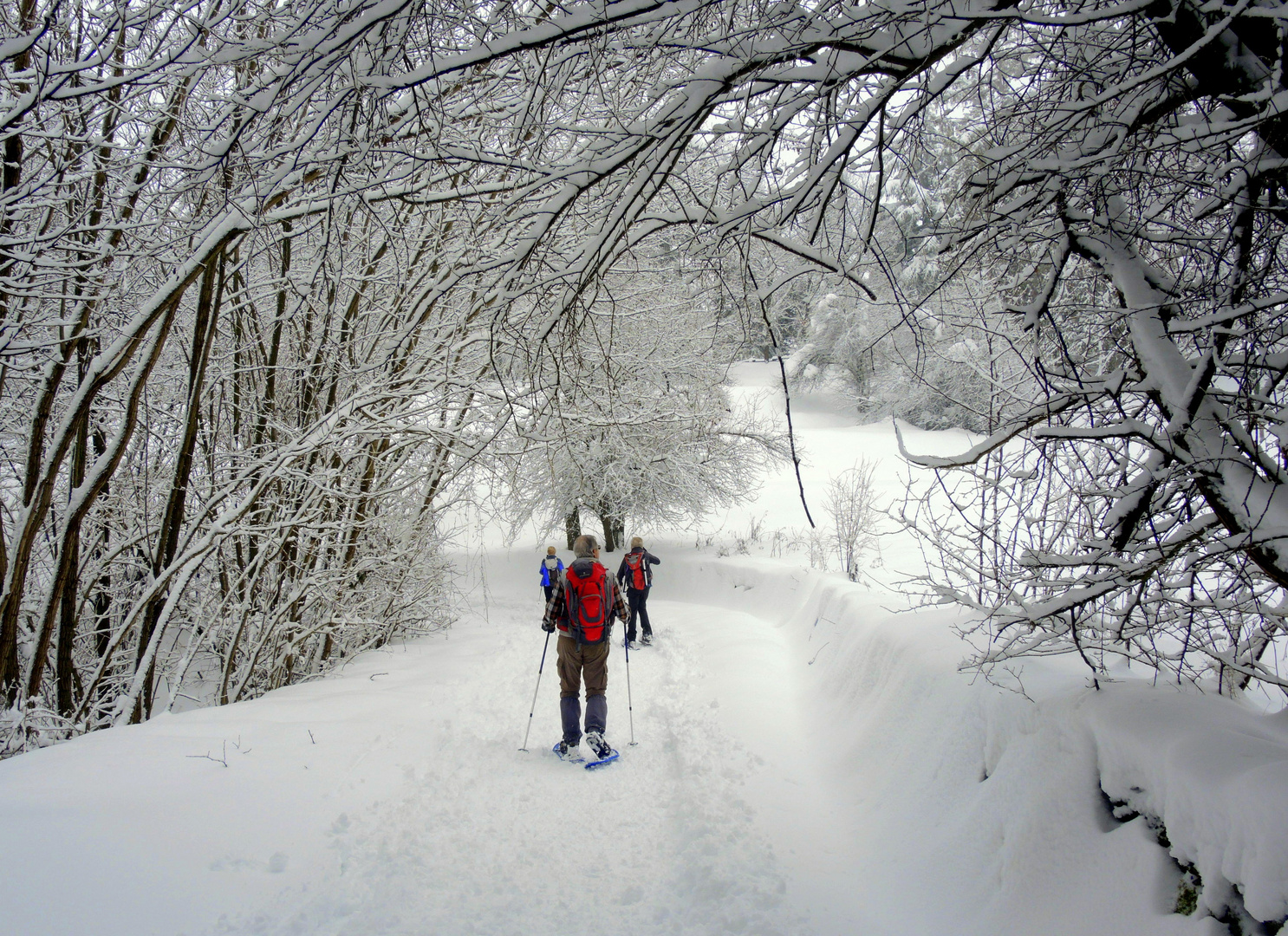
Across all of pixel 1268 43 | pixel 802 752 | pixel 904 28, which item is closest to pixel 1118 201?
pixel 1268 43

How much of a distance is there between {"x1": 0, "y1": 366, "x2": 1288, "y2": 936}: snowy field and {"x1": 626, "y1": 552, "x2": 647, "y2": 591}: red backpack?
13.5 ft

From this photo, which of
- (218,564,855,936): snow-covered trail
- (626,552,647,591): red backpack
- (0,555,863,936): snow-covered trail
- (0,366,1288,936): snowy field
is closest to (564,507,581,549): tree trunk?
(626,552,647,591): red backpack

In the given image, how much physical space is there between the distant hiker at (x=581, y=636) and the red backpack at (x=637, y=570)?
15.1 ft

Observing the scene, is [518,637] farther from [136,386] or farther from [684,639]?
[136,386]

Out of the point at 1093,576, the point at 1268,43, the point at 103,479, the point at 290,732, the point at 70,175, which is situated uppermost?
the point at 70,175

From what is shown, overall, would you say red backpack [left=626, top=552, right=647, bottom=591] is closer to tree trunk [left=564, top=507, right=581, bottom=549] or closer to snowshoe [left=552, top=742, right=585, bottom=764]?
snowshoe [left=552, top=742, right=585, bottom=764]

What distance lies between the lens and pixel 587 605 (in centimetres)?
579

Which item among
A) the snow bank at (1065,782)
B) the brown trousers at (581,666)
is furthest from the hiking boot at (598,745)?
the snow bank at (1065,782)

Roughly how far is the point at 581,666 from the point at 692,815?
1.78 m

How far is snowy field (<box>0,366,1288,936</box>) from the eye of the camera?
8.04 ft

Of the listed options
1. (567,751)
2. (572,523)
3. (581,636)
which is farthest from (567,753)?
(572,523)

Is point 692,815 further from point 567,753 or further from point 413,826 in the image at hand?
point 413,826

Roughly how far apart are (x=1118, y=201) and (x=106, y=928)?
15.7ft

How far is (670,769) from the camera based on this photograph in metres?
5.17
